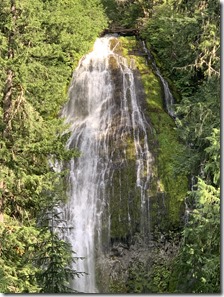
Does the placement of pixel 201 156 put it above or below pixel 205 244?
above

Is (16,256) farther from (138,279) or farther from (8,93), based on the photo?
(138,279)

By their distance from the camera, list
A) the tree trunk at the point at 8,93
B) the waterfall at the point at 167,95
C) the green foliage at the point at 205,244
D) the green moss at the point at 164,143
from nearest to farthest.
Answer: the green foliage at the point at 205,244, the tree trunk at the point at 8,93, the green moss at the point at 164,143, the waterfall at the point at 167,95

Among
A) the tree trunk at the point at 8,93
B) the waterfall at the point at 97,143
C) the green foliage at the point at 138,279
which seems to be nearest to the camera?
the tree trunk at the point at 8,93

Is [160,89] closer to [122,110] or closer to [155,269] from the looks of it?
[122,110]

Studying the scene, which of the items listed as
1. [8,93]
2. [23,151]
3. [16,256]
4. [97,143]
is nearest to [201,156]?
[23,151]

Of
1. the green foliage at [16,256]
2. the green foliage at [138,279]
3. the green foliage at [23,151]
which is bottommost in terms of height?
the green foliage at [138,279]

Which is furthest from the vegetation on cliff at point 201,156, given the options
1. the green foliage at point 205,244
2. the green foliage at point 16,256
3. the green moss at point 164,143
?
the green foliage at point 16,256

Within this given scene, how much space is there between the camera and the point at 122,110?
18.3 m

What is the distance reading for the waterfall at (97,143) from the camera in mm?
14934

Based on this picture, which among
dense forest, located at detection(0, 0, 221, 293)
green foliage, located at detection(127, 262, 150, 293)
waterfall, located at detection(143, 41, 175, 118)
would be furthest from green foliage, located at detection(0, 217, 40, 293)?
waterfall, located at detection(143, 41, 175, 118)

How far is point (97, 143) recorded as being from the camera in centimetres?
1692

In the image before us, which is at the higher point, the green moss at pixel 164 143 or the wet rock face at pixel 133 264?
the green moss at pixel 164 143

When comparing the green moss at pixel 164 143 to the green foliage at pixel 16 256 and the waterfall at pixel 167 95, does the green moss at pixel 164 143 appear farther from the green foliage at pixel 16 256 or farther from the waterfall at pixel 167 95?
the green foliage at pixel 16 256

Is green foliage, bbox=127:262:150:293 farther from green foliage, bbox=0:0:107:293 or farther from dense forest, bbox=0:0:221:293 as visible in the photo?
green foliage, bbox=0:0:107:293
